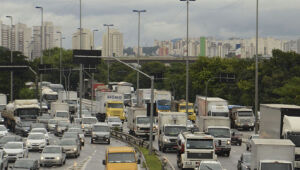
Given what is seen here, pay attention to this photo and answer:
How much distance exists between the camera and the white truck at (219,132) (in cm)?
4941

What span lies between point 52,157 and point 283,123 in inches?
551

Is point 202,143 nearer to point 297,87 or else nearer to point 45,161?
point 45,161

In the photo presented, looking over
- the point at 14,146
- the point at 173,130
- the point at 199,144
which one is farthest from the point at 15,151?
the point at 199,144

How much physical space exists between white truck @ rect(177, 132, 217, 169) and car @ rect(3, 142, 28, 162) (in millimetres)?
10627

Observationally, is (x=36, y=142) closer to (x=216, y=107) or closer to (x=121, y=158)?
(x=121, y=158)

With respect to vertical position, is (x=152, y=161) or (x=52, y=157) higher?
(x=52, y=157)

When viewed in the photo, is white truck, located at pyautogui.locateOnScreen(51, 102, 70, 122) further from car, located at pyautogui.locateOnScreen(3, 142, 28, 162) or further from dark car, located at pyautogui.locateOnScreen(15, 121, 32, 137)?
car, located at pyautogui.locateOnScreen(3, 142, 28, 162)

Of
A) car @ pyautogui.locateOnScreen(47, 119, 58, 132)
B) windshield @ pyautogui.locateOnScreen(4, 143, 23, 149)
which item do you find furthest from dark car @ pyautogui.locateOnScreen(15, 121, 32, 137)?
windshield @ pyautogui.locateOnScreen(4, 143, 23, 149)

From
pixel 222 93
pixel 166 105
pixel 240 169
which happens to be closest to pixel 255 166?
pixel 240 169

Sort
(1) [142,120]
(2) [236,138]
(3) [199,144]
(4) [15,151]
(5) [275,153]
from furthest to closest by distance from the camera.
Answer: (1) [142,120]
(2) [236,138]
(4) [15,151]
(3) [199,144]
(5) [275,153]

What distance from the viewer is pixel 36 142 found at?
5322cm

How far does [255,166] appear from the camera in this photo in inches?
1226

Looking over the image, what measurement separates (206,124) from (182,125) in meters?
1.99

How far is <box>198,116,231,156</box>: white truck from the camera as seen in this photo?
49.4m
